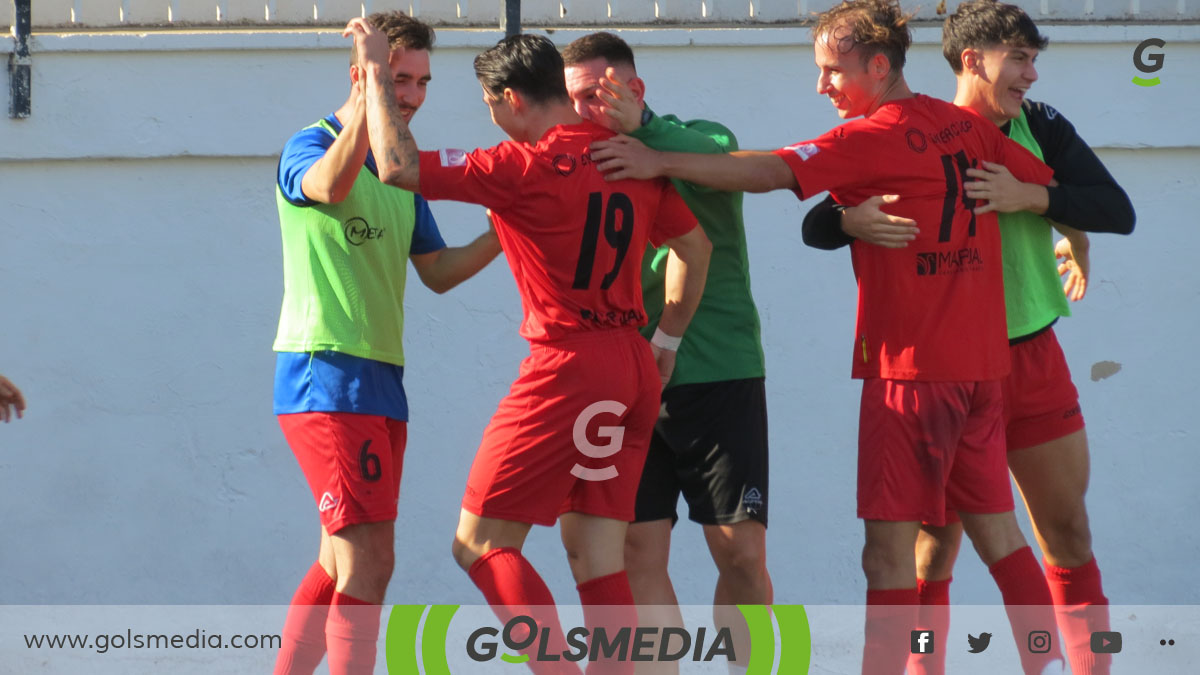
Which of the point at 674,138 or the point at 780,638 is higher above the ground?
the point at 674,138

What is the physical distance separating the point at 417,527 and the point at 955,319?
2.74m

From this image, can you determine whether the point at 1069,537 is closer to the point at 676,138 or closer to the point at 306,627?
the point at 676,138

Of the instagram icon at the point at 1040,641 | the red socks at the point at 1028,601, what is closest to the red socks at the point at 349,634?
the red socks at the point at 1028,601

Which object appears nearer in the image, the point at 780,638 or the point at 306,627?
the point at 306,627

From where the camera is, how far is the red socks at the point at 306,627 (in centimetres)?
395

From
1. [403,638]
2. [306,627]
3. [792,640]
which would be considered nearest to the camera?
[306,627]

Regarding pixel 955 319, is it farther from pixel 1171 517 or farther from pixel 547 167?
pixel 1171 517

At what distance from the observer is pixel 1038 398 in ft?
13.3

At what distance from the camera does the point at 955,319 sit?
376 cm

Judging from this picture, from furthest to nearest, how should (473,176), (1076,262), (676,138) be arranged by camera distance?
(1076,262)
(676,138)
(473,176)

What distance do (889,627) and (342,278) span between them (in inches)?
71.1

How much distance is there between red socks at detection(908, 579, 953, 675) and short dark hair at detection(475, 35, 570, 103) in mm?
1807

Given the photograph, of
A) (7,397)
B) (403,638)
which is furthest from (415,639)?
(7,397)

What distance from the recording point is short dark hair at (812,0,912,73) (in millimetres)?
3787
